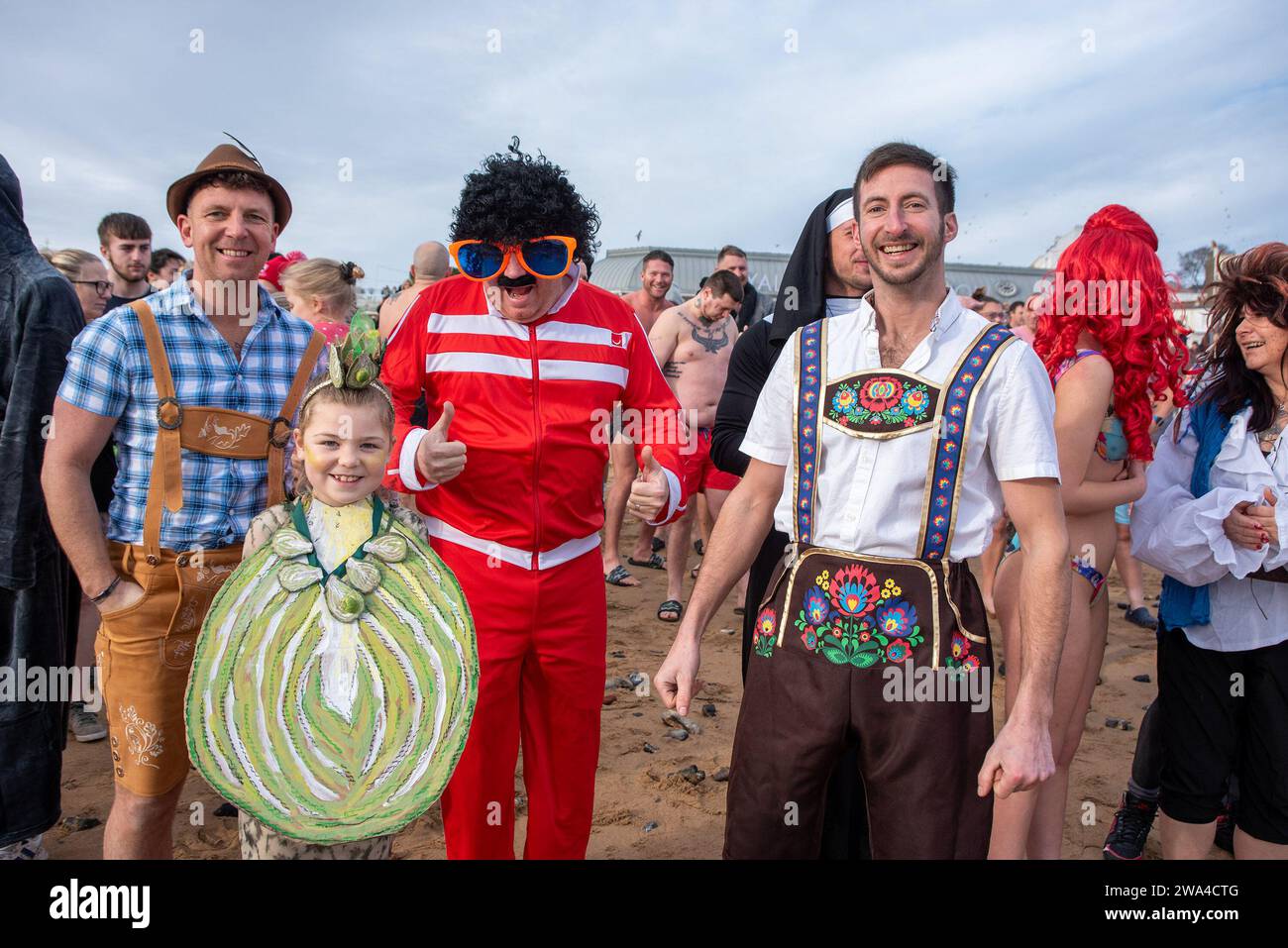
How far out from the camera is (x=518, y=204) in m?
2.53

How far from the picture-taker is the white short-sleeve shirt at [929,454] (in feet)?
6.29

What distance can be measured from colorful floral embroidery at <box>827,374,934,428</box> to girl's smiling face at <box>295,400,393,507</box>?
1.15 m

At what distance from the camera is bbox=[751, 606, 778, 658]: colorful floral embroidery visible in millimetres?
2109

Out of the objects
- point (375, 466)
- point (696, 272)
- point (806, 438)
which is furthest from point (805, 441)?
point (696, 272)

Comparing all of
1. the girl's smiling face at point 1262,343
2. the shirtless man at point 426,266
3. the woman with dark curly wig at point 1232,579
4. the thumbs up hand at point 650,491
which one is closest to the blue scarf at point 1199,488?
the woman with dark curly wig at point 1232,579

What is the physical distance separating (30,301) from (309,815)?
73.1 inches

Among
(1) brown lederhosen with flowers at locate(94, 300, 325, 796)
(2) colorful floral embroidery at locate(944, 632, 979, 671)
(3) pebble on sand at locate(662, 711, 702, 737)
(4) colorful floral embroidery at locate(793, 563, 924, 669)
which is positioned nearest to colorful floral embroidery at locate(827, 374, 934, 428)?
(4) colorful floral embroidery at locate(793, 563, 924, 669)

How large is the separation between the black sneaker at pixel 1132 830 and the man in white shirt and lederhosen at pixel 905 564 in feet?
6.84

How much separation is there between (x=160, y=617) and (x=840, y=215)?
94.3 inches

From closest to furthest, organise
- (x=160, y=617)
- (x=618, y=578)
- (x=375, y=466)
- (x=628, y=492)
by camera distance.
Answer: (x=375, y=466), (x=160, y=617), (x=628, y=492), (x=618, y=578)

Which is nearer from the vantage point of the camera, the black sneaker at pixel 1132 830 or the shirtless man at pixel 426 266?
the black sneaker at pixel 1132 830

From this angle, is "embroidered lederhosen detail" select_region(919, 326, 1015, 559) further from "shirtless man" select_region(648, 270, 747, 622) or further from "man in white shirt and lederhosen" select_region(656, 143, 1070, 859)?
"shirtless man" select_region(648, 270, 747, 622)

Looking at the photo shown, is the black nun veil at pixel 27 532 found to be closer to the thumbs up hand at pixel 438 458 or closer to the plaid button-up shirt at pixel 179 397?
the plaid button-up shirt at pixel 179 397

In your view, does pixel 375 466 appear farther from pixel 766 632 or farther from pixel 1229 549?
pixel 1229 549
